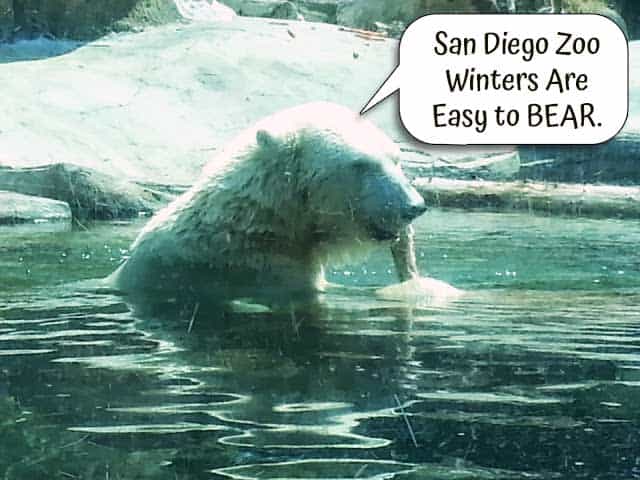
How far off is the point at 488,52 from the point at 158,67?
1.98 meters

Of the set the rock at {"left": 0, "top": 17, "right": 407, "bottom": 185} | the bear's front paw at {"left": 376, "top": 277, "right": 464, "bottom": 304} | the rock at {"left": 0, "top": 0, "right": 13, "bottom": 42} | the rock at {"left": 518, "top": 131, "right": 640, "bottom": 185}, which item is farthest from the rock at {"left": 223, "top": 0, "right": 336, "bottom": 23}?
the bear's front paw at {"left": 376, "top": 277, "right": 464, "bottom": 304}

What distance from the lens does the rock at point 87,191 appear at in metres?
4.66

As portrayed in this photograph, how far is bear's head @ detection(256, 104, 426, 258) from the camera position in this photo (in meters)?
3.25

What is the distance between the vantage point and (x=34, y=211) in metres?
4.72

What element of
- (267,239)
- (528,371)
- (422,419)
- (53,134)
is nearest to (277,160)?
(267,239)

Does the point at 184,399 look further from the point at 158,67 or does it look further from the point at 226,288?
the point at 158,67

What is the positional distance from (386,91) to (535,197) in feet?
3.16

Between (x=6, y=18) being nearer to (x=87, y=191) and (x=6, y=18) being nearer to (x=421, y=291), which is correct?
(x=87, y=191)

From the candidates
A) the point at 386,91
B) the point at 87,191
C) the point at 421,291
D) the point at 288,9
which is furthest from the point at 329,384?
the point at 288,9

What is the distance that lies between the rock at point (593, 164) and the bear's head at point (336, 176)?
173 centimetres

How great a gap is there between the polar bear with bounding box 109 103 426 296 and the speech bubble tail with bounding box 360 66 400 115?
992mm

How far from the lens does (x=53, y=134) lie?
5.12 m

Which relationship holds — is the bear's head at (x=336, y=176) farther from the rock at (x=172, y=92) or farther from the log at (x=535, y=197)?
the log at (x=535, y=197)

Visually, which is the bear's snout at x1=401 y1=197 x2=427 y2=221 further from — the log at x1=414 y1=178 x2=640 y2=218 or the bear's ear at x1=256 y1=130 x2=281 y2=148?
the log at x1=414 y1=178 x2=640 y2=218
